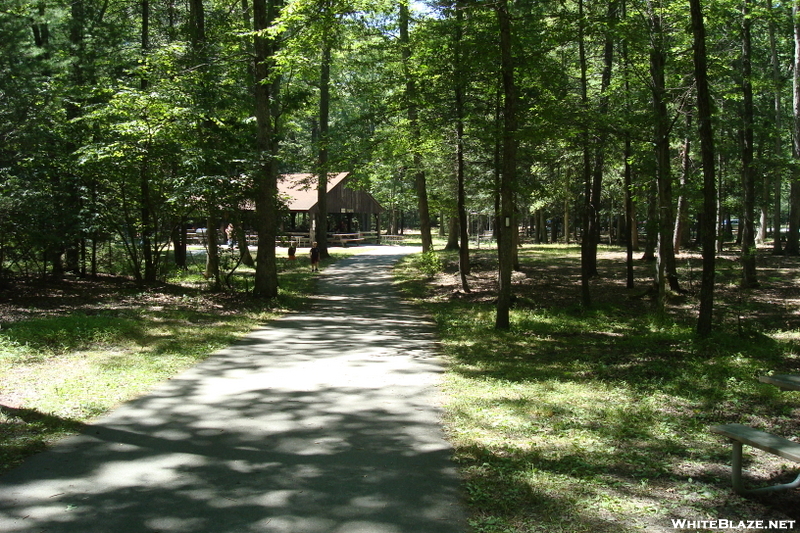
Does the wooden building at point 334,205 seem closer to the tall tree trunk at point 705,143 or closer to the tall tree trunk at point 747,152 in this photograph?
the tall tree trunk at point 747,152

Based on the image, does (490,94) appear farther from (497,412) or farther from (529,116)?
(497,412)

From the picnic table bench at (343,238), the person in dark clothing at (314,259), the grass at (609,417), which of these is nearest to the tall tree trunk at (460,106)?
the grass at (609,417)

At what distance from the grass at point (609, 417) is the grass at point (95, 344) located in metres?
3.82

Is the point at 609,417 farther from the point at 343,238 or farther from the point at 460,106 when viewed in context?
the point at 343,238

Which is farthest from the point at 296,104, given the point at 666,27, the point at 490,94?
the point at 666,27

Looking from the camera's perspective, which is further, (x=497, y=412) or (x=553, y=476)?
(x=497, y=412)

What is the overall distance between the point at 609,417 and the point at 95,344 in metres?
7.99

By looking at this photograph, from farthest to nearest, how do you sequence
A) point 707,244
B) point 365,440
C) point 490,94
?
point 490,94, point 707,244, point 365,440

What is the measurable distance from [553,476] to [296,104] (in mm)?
15246

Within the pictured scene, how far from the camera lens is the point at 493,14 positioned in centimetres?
1312

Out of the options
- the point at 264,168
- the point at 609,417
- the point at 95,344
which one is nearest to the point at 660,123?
the point at 609,417

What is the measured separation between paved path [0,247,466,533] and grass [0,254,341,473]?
15.1 inches

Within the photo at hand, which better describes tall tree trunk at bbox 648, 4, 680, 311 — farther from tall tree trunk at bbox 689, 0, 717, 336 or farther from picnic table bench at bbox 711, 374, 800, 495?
picnic table bench at bbox 711, 374, 800, 495

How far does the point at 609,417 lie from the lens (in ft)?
20.2
